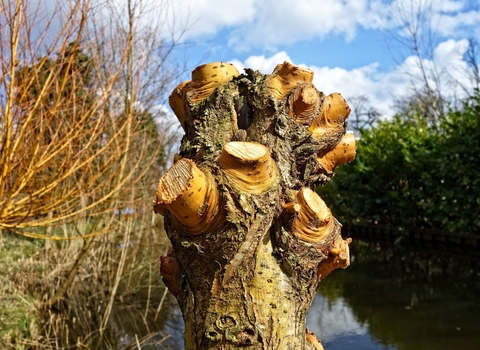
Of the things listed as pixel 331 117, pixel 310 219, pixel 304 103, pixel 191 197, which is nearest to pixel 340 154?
pixel 331 117

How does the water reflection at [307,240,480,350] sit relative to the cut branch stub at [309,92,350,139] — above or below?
below

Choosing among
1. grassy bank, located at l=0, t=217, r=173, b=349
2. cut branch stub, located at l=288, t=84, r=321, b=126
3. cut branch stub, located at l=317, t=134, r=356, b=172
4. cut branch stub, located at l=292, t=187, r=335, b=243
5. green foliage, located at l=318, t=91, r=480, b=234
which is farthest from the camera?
green foliage, located at l=318, t=91, r=480, b=234

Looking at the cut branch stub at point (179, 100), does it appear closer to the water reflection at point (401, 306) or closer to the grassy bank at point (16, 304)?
the grassy bank at point (16, 304)

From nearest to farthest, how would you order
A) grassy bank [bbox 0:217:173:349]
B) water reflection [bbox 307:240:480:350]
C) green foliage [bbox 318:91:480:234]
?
1. water reflection [bbox 307:240:480:350]
2. grassy bank [bbox 0:217:173:349]
3. green foliage [bbox 318:91:480:234]

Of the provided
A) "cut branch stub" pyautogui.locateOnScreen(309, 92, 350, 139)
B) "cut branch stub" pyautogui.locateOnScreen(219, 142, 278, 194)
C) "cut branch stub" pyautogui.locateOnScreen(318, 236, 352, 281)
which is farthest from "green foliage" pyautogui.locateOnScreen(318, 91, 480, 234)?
"cut branch stub" pyautogui.locateOnScreen(219, 142, 278, 194)

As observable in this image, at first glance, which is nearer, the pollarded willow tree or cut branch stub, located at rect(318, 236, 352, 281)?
the pollarded willow tree

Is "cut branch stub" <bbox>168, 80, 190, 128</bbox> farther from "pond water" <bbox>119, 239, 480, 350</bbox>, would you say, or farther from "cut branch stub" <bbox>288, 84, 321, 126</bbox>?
"pond water" <bbox>119, 239, 480, 350</bbox>

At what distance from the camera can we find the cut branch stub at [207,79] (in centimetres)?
161

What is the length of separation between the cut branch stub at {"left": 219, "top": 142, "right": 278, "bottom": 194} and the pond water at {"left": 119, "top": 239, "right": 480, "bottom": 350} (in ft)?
10.9

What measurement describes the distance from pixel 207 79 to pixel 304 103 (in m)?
0.36

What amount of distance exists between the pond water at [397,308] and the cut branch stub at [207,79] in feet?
10.6

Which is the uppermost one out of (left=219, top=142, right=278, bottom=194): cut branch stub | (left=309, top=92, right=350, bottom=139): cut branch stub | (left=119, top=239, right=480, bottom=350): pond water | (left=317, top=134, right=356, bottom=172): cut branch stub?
(left=309, top=92, right=350, bottom=139): cut branch stub

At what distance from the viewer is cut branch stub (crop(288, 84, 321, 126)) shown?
60.2 inches

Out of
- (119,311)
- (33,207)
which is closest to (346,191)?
(119,311)
